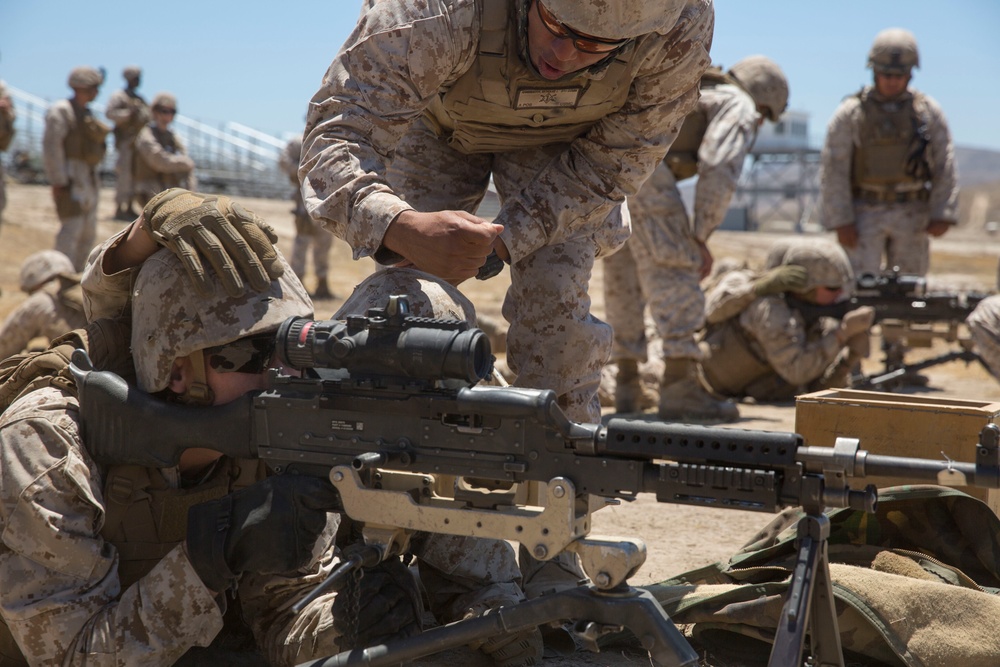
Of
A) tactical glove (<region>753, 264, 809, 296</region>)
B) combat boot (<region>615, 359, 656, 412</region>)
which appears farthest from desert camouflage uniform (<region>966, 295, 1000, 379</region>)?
combat boot (<region>615, 359, 656, 412</region>)

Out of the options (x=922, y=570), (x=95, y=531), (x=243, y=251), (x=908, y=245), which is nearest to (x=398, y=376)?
(x=243, y=251)

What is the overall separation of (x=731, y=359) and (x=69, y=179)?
7.97 m

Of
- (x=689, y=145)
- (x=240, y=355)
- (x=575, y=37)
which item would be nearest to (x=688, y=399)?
(x=689, y=145)

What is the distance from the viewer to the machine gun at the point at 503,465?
215 centimetres

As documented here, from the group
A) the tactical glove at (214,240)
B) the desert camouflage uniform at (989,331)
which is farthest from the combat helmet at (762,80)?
the tactical glove at (214,240)

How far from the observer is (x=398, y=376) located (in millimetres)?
2412

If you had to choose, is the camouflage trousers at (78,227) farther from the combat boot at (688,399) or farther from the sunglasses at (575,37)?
the sunglasses at (575,37)

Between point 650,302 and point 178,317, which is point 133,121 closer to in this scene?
point 650,302

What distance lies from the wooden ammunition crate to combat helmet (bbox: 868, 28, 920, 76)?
5518mm

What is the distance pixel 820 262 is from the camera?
8055 mm

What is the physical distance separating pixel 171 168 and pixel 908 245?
9.13 m

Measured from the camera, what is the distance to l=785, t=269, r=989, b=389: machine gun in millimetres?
8125

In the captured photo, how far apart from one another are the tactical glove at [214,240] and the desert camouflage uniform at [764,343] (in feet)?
18.6

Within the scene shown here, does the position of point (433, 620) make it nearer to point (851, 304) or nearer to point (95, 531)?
point (95, 531)
